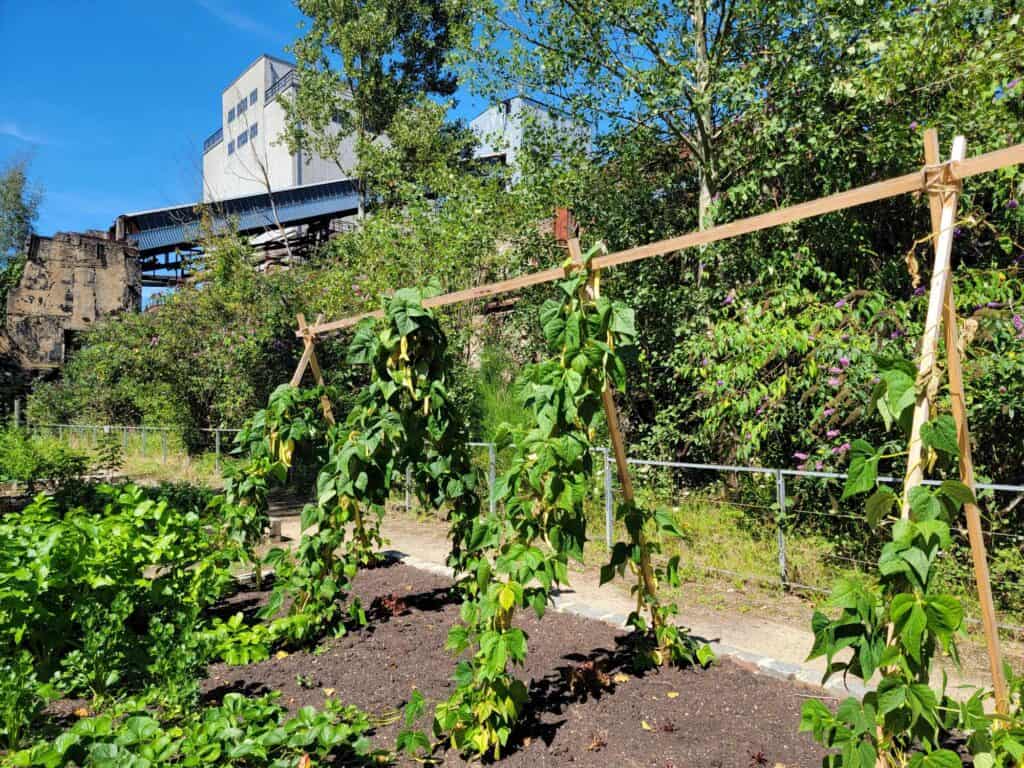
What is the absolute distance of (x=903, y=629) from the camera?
174 cm

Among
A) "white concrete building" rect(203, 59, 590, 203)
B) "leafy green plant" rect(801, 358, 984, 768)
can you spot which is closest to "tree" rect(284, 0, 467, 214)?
"white concrete building" rect(203, 59, 590, 203)

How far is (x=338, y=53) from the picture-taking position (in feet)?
61.5

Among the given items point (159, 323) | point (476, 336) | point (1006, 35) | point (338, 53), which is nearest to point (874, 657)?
point (1006, 35)

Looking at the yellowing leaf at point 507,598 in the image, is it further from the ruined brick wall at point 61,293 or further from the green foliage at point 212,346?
the ruined brick wall at point 61,293

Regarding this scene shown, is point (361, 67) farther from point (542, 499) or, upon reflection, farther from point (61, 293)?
point (542, 499)

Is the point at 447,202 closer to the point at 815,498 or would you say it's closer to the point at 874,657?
the point at 815,498

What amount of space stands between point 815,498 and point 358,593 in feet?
13.7

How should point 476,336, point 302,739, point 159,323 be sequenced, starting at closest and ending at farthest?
point 302,739 < point 476,336 < point 159,323

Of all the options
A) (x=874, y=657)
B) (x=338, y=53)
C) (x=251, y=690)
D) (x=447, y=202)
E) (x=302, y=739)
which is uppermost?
(x=338, y=53)

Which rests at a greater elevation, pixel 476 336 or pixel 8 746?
pixel 476 336

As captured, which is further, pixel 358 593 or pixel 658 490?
pixel 658 490

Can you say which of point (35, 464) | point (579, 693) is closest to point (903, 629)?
point (579, 693)

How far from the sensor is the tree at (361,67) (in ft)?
59.4

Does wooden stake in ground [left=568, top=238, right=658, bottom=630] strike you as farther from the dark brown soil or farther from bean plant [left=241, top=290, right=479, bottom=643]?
bean plant [left=241, top=290, right=479, bottom=643]
